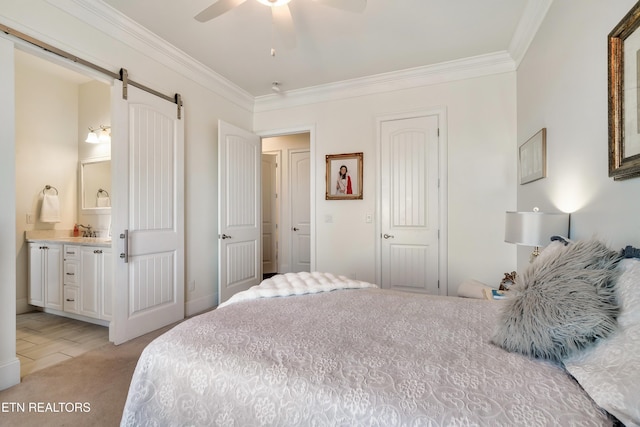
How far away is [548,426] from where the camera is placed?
687 millimetres

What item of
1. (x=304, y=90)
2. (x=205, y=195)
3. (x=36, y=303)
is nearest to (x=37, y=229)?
(x=36, y=303)

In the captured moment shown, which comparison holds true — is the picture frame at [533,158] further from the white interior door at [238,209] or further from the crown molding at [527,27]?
the white interior door at [238,209]

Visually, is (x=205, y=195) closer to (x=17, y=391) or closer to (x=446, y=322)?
(x=17, y=391)

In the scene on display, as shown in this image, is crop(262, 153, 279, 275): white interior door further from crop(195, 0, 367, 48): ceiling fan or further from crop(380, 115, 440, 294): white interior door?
crop(195, 0, 367, 48): ceiling fan

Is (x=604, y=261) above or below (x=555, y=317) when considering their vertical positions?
above

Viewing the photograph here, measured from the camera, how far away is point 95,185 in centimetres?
376

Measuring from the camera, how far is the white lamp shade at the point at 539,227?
1797 millimetres

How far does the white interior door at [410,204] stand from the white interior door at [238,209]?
1.67 meters

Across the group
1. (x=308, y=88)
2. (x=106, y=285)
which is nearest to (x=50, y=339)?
(x=106, y=285)

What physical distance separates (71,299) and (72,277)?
23 centimetres

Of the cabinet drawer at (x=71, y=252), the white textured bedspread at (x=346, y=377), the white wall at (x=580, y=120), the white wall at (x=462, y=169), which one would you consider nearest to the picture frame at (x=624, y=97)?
the white wall at (x=580, y=120)

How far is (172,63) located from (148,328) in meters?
2.58

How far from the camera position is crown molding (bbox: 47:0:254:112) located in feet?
7.50

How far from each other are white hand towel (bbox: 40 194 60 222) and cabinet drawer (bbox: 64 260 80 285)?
0.76m
